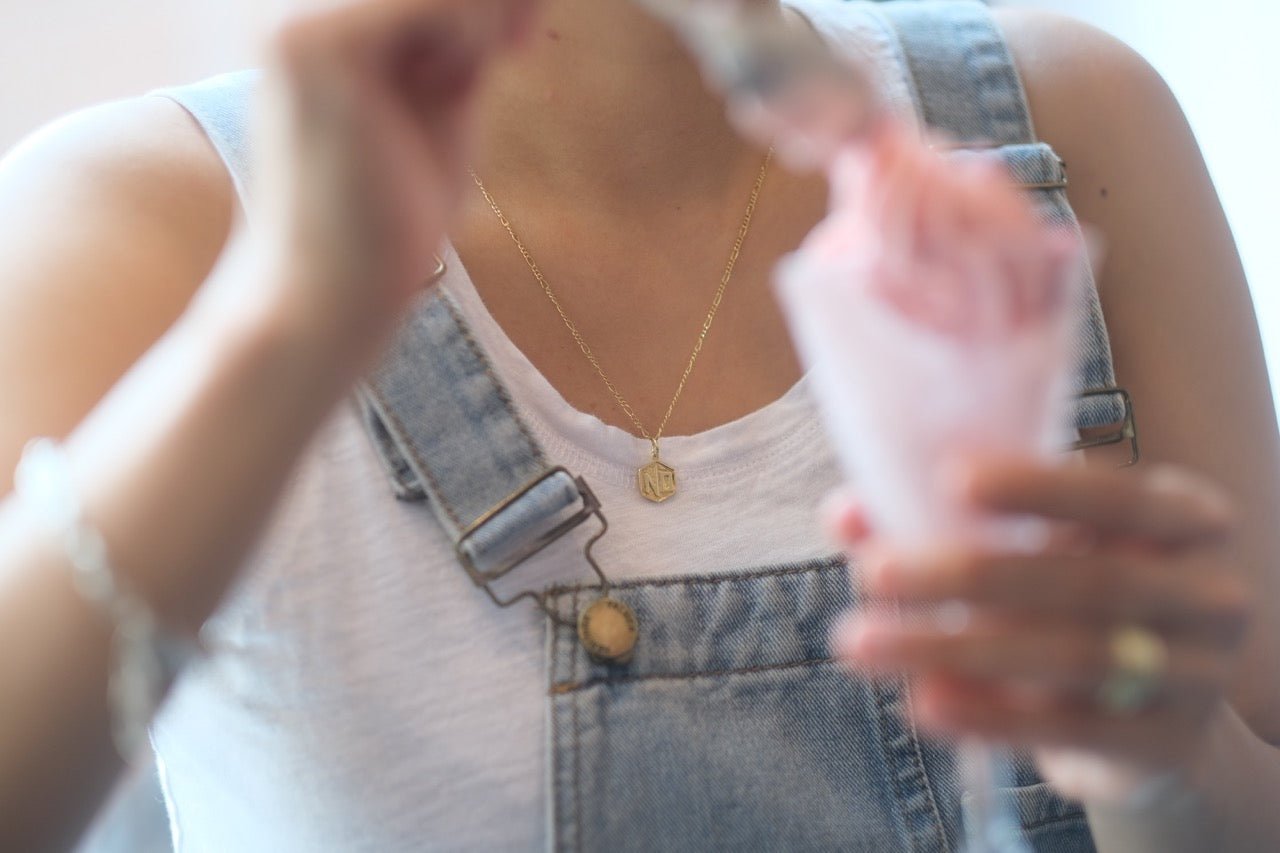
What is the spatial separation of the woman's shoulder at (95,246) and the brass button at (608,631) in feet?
0.67

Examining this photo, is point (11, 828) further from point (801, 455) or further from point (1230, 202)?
point (1230, 202)

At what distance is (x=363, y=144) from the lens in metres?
0.29

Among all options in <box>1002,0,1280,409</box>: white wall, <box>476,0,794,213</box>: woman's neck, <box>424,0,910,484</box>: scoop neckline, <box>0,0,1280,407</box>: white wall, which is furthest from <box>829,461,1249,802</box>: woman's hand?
<box>1002,0,1280,409</box>: white wall

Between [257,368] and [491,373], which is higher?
[257,368]

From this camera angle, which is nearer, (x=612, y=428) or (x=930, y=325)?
(x=930, y=325)

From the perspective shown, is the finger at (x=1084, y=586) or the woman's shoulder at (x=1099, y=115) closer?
the finger at (x=1084, y=586)

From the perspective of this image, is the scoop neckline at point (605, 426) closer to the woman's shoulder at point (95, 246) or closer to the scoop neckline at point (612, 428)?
the scoop neckline at point (612, 428)

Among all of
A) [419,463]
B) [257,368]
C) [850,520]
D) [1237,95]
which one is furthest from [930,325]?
[1237,95]

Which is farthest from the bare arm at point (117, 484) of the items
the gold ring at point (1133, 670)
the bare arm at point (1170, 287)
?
the bare arm at point (1170, 287)

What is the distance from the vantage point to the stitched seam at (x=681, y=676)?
496 millimetres

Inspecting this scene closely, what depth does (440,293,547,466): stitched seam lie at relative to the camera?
50cm

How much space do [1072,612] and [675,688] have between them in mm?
233

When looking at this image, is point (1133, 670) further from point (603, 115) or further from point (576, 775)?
point (603, 115)

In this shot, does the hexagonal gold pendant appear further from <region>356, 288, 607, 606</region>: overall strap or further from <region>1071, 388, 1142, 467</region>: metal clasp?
<region>1071, 388, 1142, 467</region>: metal clasp
